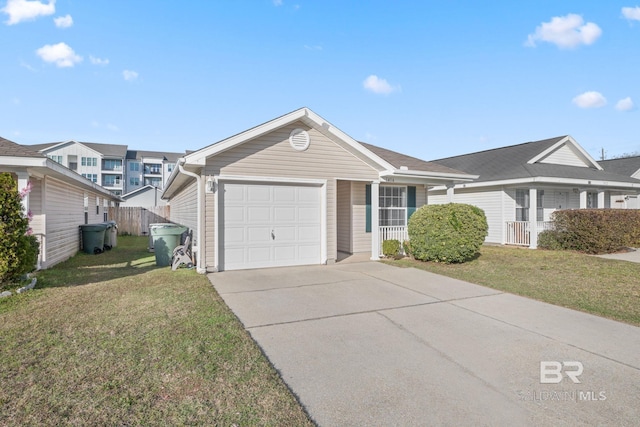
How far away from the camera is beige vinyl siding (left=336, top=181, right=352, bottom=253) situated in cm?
1165

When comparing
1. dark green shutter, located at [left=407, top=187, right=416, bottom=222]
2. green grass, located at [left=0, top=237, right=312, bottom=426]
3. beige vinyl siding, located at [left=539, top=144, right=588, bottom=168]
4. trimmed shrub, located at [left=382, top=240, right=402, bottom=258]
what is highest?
beige vinyl siding, located at [left=539, top=144, right=588, bottom=168]

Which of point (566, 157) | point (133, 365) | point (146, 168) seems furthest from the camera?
point (146, 168)

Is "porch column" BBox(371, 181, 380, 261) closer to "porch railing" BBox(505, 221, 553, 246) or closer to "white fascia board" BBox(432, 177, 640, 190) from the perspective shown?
"white fascia board" BBox(432, 177, 640, 190)

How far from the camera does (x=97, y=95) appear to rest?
12.4 metres

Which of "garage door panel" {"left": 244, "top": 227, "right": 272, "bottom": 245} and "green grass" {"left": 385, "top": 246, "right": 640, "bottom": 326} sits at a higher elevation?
"garage door panel" {"left": 244, "top": 227, "right": 272, "bottom": 245}

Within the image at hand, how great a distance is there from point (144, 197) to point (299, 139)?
36.1 m

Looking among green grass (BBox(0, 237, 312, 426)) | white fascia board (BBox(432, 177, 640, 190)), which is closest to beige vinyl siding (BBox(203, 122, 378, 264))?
green grass (BBox(0, 237, 312, 426))

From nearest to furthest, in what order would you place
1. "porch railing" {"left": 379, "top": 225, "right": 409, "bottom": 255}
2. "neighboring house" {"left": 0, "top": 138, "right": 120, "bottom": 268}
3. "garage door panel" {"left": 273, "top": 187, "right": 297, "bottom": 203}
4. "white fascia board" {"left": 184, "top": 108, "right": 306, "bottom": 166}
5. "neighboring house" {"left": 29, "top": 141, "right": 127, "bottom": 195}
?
"neighboring house" {"left": 0, "top": 138, "right": 120, "bottom": 268}, "white fascia board" {"left": 184, "top": 108, "right": 306, "bottom": 166}, "garage door panel" {"left": 273, "top": 187, "right": 297, "bottom": 203}, "porch railing" {"left": 379, "top": 225, "right": 409, "bottom": 255}, "neighboring house" {"left": 29, "top": 141, "right": 127, "bottom": 195}

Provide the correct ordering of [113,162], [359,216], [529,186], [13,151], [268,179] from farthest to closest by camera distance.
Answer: [113,162] < [529,186] < [359,216] < [268,179] < [13,151]

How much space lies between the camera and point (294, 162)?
917 cm

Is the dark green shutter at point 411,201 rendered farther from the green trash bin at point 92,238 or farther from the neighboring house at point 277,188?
the green trash bin at point 92,238

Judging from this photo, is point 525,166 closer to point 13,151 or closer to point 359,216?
point 359,216

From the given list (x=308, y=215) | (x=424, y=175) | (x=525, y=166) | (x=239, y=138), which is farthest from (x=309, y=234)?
(x=525, y=166)

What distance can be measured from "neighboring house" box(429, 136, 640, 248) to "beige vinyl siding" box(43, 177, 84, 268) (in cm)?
1351
